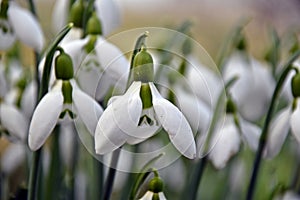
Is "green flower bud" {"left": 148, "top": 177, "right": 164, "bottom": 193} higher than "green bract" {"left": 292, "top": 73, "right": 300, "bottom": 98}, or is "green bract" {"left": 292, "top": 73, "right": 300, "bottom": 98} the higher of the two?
"green bract" {"left": 292, "top": 73, "right": 300, "bottom": 98}

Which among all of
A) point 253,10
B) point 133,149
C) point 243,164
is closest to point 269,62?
point 243,164

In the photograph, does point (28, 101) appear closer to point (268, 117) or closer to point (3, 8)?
point (3, 8)

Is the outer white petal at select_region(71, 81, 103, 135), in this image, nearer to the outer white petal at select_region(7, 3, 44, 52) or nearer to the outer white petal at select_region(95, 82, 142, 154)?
the outer white petal at select_region(95, 82, 142, 154)

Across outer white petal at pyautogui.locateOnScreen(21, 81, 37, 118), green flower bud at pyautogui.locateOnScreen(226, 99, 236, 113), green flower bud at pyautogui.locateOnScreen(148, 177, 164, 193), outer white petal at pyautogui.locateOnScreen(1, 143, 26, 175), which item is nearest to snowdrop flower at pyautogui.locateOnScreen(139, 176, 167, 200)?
green flower bud at pyautogui.locateOnScreen(148, 177, 164, 193)

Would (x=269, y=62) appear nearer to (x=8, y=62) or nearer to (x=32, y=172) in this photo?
(x=8, y=62)

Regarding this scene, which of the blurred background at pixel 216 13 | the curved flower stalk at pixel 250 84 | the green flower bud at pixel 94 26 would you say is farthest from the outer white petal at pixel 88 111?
the blurred background at pixel 216 13
